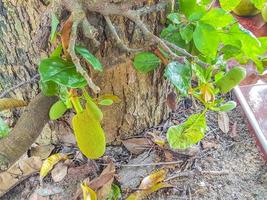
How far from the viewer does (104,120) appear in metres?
0.72

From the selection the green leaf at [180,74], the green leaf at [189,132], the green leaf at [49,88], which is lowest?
the green leaf at [189,132]

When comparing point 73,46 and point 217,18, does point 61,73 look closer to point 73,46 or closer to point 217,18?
point 73,46

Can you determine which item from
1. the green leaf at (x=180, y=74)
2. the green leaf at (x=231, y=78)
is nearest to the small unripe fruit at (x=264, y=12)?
the green leaf at (x=231, y=78)

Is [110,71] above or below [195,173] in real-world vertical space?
above

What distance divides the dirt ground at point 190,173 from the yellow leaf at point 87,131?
15 cm

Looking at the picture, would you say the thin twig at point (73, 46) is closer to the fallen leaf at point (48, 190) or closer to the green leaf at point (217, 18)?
the green leaf at point (217, 18)

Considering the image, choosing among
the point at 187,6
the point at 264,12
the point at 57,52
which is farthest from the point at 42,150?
the point at 264,12

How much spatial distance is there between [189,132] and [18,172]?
0.32 m

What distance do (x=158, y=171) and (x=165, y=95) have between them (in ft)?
0.45

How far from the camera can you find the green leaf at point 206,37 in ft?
1.77

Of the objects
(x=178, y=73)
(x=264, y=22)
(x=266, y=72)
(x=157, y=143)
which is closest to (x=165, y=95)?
(x=157, y=143)

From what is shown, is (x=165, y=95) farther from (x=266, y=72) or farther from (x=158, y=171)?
(x=266, y=72)

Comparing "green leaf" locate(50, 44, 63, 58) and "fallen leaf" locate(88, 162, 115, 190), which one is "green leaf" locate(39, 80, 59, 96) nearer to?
"green leaf" locate(50, 44, 63, 58)

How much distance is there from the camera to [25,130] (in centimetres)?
64
